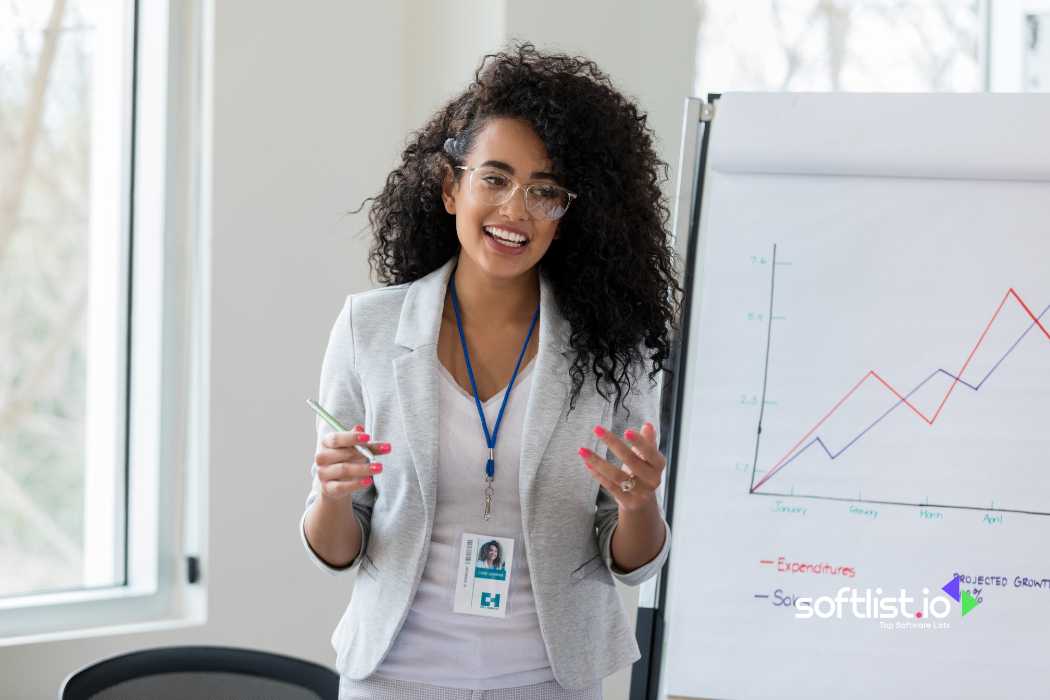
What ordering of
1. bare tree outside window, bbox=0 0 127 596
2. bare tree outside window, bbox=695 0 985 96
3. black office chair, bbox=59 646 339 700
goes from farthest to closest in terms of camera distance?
1. bare tree outside window, bbox=695 0 985 96
2. bare tree outside window, bbox=0 0 127 596
3. black office chair, bbox=59 646 339 700

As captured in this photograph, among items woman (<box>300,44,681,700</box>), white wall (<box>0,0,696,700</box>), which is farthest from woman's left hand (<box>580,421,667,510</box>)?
white wall (<box>0,0,696,700</box>)

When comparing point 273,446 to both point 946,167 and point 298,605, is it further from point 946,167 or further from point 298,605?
point 946,167

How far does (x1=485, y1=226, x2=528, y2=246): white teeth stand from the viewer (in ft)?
4.91

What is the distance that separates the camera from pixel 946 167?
5.33 ft

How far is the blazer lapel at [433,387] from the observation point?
58.0 inches

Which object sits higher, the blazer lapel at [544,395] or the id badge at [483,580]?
the blazer lapel at [544,395]

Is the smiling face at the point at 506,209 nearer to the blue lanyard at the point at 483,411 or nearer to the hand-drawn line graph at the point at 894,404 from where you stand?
the blue lanyard at the point at 483,411

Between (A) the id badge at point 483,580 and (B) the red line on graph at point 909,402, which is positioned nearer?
(A) the id badge at point 483,580

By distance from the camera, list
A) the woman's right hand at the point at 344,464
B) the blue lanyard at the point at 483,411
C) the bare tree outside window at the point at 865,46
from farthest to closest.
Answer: the bare tree outside window at the point at 865,46, the blue lanyard at the point at 483,411, the woman's right hand at the point at 344,464

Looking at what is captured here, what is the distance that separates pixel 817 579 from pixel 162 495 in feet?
5.23

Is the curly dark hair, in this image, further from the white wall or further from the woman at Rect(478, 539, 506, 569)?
the white wall

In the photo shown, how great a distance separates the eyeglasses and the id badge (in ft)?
1.46

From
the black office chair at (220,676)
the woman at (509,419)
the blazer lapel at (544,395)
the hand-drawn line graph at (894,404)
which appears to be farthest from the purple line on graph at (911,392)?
the black office chair at (220,676)

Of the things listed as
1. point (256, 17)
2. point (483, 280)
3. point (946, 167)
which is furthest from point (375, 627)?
point (256, 17)
